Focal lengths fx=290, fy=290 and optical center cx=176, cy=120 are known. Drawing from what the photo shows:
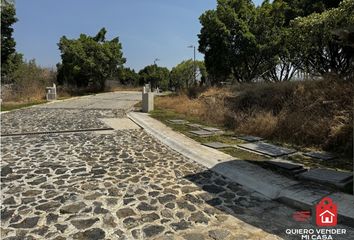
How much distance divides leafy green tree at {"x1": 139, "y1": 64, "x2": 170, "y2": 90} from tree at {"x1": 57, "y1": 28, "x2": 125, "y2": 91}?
15.2 meters

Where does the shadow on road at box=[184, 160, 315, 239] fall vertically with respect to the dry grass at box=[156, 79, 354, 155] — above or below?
below

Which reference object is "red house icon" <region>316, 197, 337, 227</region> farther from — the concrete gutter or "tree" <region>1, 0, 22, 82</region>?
"tree" <region>1, 0, 22, 82</region>

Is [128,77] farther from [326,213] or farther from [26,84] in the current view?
[326,213]

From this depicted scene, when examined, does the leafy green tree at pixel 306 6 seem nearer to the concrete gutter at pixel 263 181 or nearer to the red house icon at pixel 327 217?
the concrete gutter at pixel 263 181

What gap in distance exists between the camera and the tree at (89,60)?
29.3m

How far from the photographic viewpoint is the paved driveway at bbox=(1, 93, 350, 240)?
3391 millimetres

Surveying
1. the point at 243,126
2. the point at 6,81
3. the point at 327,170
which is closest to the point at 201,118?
the point at 243,126

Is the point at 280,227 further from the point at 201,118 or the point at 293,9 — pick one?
the point at 293,9

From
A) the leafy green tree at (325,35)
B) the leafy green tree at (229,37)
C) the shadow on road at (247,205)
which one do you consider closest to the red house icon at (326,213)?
the shadow on road at (247,205)

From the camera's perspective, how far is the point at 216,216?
3.76 m

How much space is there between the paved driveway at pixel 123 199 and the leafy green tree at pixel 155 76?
41.5 metres

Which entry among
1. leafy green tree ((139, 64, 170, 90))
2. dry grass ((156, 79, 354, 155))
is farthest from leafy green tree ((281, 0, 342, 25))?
leafy green tree ((139, 64, 170, 90))

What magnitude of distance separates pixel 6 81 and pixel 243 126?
19827mm

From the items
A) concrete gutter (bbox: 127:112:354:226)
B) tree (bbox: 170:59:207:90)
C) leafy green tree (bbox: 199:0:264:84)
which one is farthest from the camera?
tree (bbox: 170:59:207:90)
